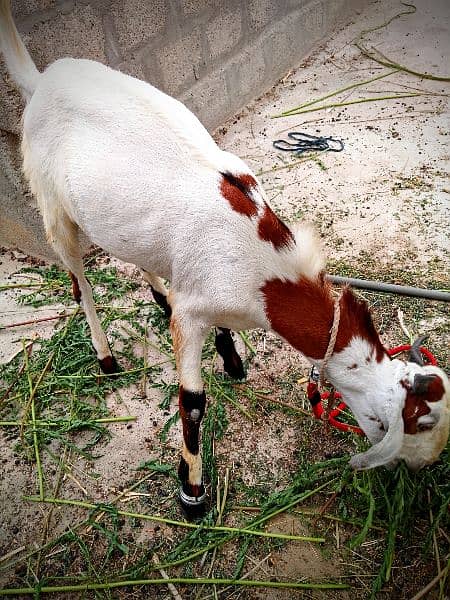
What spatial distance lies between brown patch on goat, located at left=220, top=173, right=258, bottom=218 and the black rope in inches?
101

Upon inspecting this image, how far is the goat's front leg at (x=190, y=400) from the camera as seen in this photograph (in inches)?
75.5

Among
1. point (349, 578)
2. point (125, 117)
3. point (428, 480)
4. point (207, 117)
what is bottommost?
point (349, 578)

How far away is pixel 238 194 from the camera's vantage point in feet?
5.90

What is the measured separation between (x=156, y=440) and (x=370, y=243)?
72.6 inches

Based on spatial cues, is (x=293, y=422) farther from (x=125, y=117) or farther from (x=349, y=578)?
(x=125, y=117)

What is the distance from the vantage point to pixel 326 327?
173 cm

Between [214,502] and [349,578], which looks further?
[214,502]

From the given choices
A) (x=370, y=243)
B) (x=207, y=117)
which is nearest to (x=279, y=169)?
(x=207, y=117)

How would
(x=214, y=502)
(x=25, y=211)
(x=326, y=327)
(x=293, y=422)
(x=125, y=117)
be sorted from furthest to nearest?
1. (x=25, y=211)
2. (x=293, y=422)
3. (x=214, y=502)
4. (x=125, y=117)
5. (x=326, y=327)

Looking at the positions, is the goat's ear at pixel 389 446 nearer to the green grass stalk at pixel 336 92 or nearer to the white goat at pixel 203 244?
the white goat at pixel 203 244

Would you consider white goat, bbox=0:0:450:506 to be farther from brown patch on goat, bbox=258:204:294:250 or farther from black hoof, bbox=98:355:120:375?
black hoof, bbox=98:355:120:375

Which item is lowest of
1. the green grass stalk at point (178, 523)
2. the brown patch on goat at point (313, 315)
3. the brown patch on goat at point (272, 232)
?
the green grass stalk at point (178, 523)

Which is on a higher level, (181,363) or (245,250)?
(245,250)

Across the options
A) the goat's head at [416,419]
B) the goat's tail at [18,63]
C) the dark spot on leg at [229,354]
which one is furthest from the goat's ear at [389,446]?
the goat's tail at [18,63]
